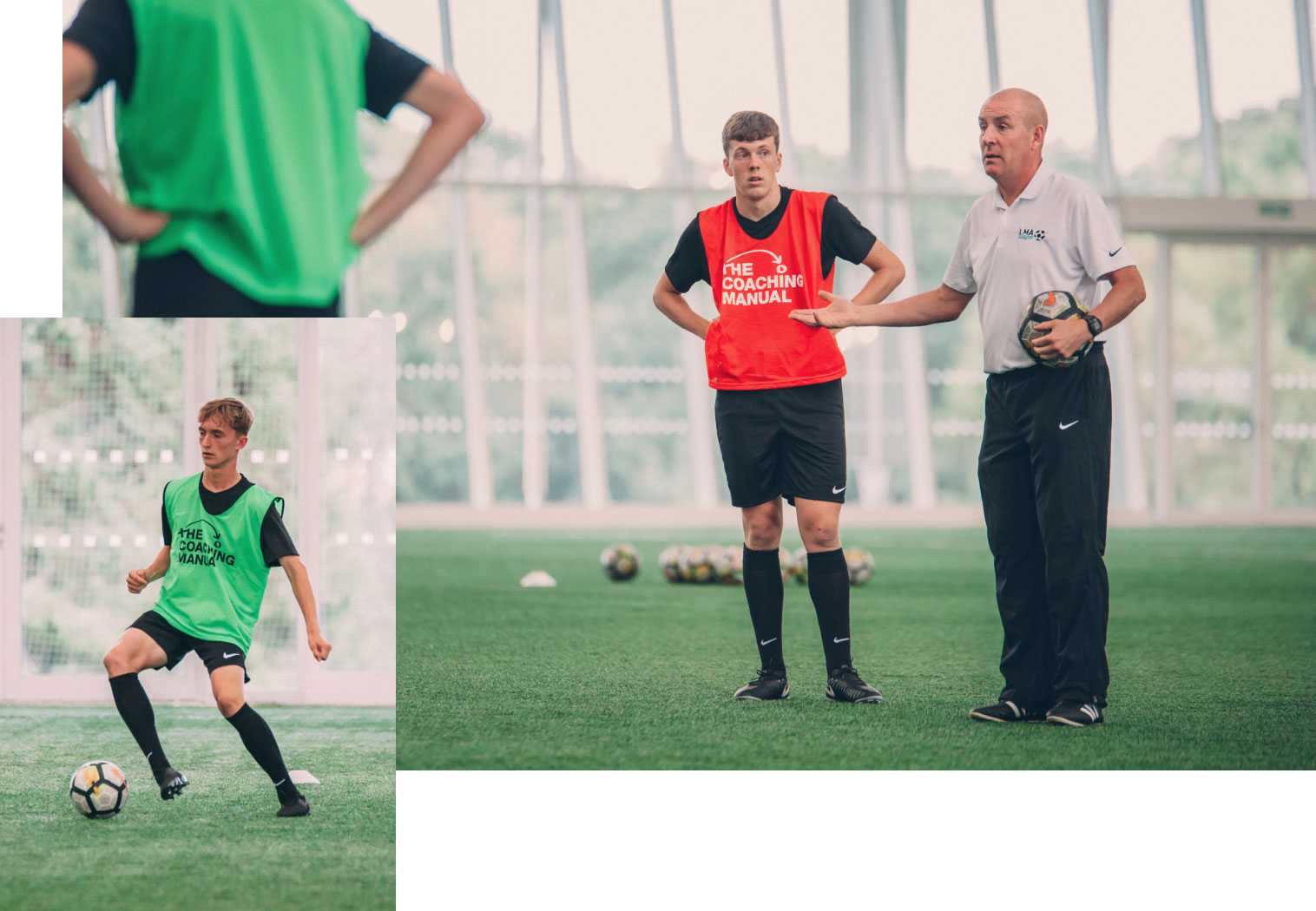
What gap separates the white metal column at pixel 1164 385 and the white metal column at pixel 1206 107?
62cm

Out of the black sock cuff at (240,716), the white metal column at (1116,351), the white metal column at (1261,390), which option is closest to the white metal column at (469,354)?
the white metal column at (1116,351)

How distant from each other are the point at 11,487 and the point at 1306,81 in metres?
11.4

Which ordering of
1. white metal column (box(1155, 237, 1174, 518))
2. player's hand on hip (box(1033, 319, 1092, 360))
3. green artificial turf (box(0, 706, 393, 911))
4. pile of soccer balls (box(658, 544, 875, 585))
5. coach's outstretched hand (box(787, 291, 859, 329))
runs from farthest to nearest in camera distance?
white metal column (box(1155, 237, 1174, 518)) < pile of soccer balls (box(658, 544, 875, 585)) < coach's outstretched hand (box(787, 291, 859, 329)) < player's hand on hip (box(1033, 319, 1092, 360)) < green artificial turf (box(0, 706, 393, 911))

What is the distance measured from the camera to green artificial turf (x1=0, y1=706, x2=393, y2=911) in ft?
6.42

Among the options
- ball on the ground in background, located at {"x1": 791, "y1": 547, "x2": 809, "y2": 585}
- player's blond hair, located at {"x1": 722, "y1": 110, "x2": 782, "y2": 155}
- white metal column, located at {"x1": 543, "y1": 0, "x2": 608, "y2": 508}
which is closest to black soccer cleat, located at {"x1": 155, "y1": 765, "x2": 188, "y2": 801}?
player's blond hair, located at {"x1": 722, "y1": 110, "x2": 782, "y2": 155}

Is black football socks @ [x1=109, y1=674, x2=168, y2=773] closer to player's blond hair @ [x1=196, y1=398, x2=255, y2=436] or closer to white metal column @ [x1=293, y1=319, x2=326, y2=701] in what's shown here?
white metal column @ [x1=293, y1=319, x2=326, y2=701]

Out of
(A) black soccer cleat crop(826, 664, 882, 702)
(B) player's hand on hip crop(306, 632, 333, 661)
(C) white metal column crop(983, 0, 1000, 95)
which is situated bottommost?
(A) black soccer cleat crop(826, 664, 882, 702)

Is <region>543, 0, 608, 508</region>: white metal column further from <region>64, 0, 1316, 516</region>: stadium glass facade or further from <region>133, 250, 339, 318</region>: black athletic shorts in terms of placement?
<region>133, 250, 339, 318</region>: black athletic shorts

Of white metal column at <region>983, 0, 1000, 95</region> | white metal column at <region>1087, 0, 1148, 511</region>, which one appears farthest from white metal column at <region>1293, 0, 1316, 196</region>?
white metal column at <region>983, 0, 1000, 95</region>

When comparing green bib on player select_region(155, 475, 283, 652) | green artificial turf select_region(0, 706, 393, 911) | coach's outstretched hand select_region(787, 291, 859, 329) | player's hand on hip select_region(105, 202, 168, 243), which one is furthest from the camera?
coach's outstretched hand select_region(787, 291, 859, 329)

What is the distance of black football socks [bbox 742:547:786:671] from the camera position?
119 inches

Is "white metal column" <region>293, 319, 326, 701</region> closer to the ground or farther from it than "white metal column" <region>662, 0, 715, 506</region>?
closer to the ground

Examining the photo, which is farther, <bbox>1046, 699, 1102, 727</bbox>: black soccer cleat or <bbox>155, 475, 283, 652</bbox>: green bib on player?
<bbox>1046, 699, 1102, 727</bbox>: black soccer cleat

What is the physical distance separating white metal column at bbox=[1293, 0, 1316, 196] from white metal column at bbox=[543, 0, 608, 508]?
232 inches
